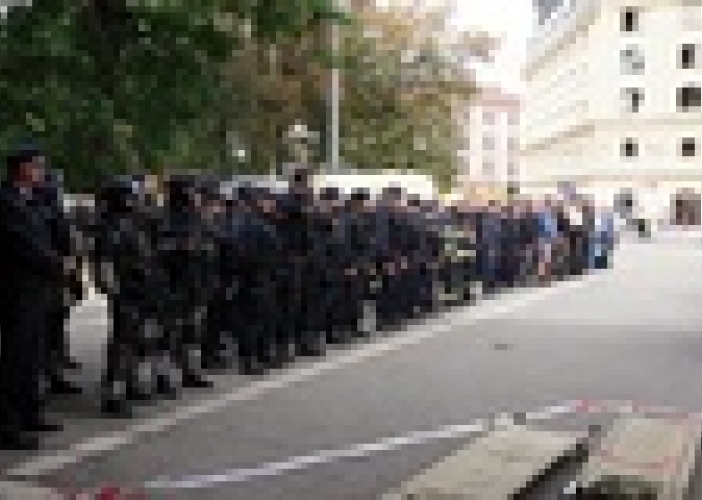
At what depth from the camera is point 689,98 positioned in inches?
2990

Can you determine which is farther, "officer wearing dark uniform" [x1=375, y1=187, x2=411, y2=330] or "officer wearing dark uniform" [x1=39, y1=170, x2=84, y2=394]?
"officer wearing dark uniform" [x1=375, y1=187, x2=411, y2=330]

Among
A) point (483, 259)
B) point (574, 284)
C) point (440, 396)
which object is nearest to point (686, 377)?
point (440, 396)

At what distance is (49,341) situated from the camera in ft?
34.3

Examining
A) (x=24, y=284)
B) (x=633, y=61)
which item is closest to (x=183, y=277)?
(x=24, y=284)

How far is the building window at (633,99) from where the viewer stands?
76938 mm

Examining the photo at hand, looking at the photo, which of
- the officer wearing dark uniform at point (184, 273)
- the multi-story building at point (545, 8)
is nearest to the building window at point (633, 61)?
the multi-story building at point (545, 8)

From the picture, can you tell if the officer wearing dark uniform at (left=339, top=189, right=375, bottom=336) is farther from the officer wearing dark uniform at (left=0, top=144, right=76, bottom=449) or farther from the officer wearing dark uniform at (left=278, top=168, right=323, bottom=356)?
the officer wearing dark uniform at (left=0, top=144, right=76, bottom=449)

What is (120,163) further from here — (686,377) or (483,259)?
(483,259)

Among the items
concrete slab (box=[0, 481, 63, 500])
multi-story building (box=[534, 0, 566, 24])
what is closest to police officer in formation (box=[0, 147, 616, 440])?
concrete slab (box=[0, 481, 63, 500])

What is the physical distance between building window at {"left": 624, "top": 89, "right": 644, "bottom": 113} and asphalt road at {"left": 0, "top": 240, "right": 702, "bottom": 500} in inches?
2376

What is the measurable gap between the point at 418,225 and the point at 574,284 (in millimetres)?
9295

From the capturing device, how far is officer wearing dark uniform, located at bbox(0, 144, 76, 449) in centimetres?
868

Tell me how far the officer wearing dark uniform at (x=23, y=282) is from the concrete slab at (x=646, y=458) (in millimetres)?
3645

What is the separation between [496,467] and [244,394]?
3.63 m
